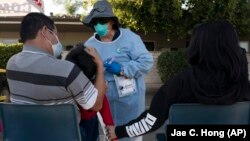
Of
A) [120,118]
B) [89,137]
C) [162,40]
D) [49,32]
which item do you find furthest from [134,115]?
[162,40]

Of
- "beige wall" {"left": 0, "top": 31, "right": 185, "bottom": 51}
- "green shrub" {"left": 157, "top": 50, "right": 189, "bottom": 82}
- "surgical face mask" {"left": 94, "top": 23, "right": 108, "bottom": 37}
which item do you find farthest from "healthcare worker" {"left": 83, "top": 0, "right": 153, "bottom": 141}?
"beige wall" {"left": 0, "top": 31, "right": 185, "bottom": 51}

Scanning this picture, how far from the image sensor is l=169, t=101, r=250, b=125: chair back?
2406 millimetres

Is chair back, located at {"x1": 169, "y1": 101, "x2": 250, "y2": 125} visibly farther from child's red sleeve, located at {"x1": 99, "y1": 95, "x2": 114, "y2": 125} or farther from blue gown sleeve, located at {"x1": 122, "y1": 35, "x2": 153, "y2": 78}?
blue gown sleeve, located at {"x1": 122, "y1": 35, "x2": 153, "y2": 78}

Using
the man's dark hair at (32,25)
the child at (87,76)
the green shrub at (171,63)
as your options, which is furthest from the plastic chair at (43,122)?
the green shrub at (171,63)

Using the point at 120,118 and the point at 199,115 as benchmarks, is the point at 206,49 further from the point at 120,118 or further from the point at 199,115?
the point at 120,118

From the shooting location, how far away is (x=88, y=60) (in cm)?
278

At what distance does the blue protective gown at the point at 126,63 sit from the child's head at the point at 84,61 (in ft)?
2.87

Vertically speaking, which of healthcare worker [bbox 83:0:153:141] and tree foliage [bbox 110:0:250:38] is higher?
healthcare worker [bbox 83:0:153:141]

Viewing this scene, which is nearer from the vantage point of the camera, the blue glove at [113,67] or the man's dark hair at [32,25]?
the man's dark hair at [32,25]

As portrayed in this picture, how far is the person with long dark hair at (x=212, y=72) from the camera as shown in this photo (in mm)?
2346

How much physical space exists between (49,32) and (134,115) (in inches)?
58.8

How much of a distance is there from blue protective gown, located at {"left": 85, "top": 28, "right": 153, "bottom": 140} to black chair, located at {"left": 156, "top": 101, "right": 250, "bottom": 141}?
1.26m

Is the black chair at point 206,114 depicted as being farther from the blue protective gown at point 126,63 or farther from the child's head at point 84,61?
the blue protective gown at point 126,63

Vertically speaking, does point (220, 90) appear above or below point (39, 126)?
above
